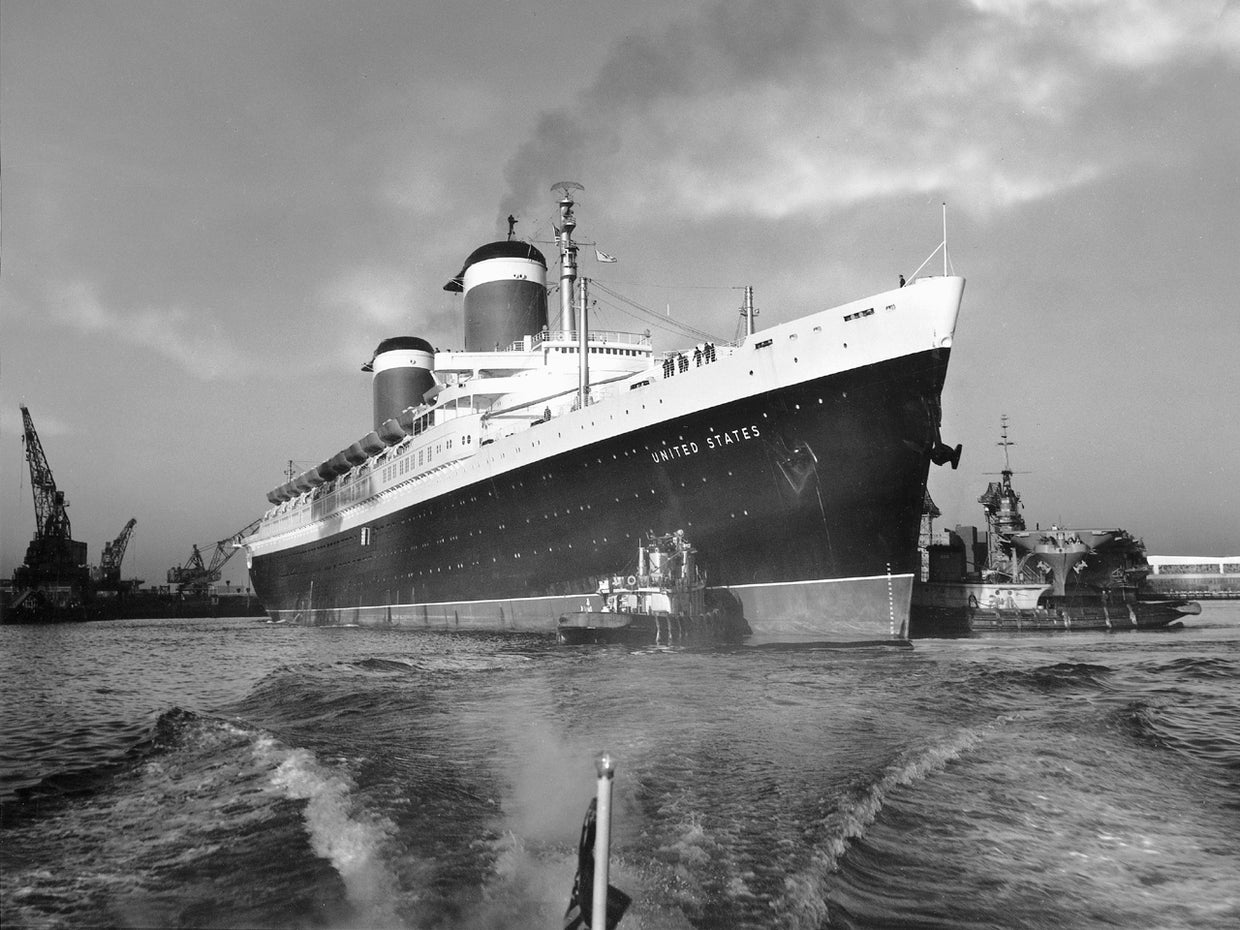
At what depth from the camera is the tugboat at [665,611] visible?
22.1 metres

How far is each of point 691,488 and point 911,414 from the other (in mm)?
6253

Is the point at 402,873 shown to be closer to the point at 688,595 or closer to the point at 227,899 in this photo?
the point at 227,899

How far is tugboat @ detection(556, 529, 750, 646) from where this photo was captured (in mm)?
22125

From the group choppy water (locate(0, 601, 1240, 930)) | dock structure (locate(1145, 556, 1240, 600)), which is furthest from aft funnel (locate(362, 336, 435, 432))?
dock structure (locate(1145, 556, 1240, 600))

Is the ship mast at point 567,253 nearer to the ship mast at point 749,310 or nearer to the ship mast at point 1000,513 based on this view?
the ship mast at point 749,310

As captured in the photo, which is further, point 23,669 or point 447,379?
point 447,379

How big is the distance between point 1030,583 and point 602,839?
4581 centimetres

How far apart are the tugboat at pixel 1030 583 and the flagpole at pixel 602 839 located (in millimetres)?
33355

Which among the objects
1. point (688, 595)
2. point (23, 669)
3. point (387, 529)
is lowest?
point (23, 669)

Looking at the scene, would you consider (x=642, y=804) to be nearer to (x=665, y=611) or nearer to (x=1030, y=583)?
(x=665, y=611)

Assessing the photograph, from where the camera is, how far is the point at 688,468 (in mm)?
22938

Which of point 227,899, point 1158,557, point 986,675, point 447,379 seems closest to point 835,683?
point 986,675

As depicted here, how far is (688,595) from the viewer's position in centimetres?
2231

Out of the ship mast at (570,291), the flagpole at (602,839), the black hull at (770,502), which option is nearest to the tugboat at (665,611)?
the black hull at (770,502)
